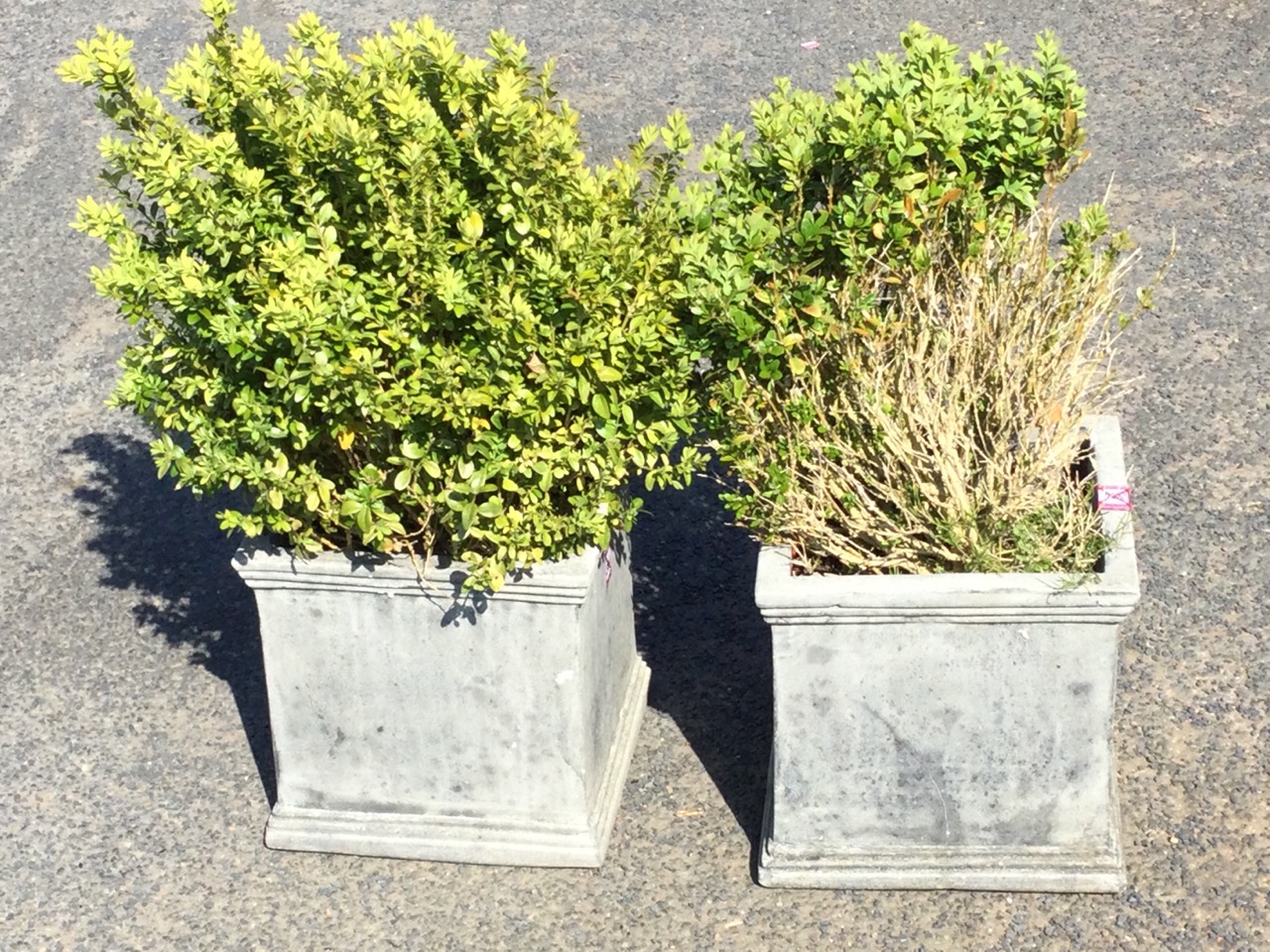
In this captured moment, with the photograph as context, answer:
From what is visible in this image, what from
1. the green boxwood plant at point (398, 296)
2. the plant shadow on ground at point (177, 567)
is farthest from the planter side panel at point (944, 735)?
the plant shadow on ground at point (177, 567)

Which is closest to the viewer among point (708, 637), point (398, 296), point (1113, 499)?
point (398, 296)

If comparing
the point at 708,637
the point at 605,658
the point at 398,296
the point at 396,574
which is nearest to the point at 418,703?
the point at 396,574

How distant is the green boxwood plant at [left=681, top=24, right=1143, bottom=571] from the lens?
3.63m

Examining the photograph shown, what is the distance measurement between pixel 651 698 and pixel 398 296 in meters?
1.52

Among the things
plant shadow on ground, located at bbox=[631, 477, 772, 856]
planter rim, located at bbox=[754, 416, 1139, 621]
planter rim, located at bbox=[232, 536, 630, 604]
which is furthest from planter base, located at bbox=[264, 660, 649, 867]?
planter rim, located at bbox=[754, 416, 1139, 621]

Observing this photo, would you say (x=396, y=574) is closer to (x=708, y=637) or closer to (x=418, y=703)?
(x=418, y=703)

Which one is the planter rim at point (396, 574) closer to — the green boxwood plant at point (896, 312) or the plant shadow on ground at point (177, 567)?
the green boxwood plant at point (896, 312)

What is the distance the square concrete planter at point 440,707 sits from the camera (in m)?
3.75

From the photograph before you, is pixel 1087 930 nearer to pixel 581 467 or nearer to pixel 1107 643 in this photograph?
pixel 1107 643

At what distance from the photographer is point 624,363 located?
11.5ft

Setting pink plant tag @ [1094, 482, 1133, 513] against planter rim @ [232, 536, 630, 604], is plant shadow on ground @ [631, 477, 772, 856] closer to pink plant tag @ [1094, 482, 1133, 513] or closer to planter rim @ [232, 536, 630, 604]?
planter rim @ [232, 536, 630, 604]

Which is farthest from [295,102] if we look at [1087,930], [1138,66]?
[1138,66]

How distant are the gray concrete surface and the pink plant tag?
0.75 metres

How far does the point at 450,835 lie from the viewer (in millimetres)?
4020
